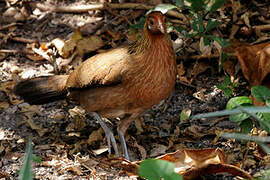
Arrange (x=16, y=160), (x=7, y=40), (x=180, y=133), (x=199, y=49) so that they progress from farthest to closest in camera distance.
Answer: (x=7, y=40) → (x=199, y=49) → (x=180, y=133) → (x=16, y=160)

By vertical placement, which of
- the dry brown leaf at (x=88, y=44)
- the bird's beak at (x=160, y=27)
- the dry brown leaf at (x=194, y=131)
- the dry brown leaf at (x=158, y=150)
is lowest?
the dry brown leaf at (x=158, y=150)

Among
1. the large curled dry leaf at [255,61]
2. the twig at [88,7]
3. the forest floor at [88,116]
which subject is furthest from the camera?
the twig at [88,7]

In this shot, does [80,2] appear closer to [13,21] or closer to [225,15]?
[13,21]

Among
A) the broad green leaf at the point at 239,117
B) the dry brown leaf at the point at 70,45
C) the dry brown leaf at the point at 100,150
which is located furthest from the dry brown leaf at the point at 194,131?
the dry brown leaf at the point at 70,45

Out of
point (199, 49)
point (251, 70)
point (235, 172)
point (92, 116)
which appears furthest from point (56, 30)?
point (235, 172)

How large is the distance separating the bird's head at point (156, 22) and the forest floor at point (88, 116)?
117 centimetres

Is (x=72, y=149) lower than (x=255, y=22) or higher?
lower

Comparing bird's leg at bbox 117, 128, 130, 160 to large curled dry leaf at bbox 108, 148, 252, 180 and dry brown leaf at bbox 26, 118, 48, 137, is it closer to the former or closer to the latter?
large curled dry leaf at bbox 108, 148, 252, 180

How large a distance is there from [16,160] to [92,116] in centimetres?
120

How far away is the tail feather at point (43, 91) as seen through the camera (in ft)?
17.2

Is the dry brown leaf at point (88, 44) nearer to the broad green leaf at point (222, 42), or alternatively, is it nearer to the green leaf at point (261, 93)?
the broad green leaf at point (222, 42)

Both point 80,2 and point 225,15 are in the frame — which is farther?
point 80,2

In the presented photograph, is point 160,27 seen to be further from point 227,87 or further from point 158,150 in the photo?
point 158,150

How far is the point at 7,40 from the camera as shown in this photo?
6.69 metres
